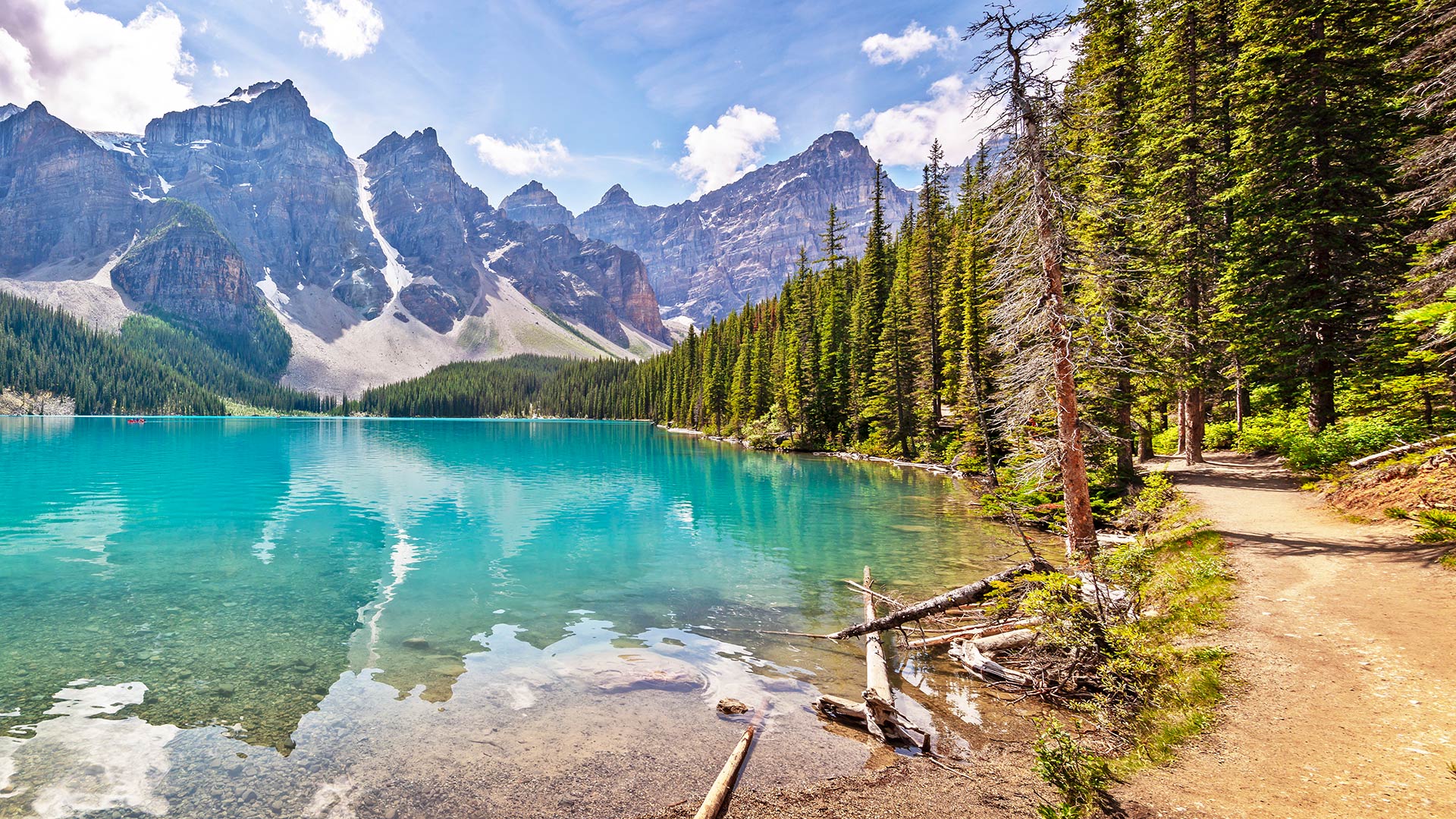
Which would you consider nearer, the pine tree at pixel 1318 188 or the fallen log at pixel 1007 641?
the fallen log at pixel 1007 641

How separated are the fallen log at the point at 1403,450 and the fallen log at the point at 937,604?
33.4 ft

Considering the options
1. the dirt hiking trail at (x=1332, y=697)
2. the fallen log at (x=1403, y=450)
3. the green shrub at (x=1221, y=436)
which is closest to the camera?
the dirt hiking trail at (x=1332, y=697)

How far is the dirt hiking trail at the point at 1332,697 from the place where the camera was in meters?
5.48

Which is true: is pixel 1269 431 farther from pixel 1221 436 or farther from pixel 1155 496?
pixel 1155 496

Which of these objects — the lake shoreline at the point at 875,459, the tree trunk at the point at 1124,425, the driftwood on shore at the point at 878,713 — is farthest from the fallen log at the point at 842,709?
the lake shoreline at the point at 875,459

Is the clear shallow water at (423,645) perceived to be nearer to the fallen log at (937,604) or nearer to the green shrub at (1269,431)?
the fallen log at (937,604)

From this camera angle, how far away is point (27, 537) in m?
23.1

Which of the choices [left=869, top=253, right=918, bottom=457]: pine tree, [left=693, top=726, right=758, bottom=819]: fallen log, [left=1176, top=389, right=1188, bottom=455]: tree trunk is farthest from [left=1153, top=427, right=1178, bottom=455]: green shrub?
[left=693, top=726, right=758, bottom=819]: fallen log

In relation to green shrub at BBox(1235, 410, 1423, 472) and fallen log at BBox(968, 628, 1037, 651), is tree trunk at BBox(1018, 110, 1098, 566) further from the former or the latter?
green shrub at BBox(1235, 410, 1423, 472)

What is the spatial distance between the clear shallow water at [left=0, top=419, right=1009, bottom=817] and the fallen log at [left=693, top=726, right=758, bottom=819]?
1.48 feet

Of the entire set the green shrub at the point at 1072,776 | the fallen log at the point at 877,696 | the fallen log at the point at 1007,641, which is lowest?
the fallen log at the point at 877,696

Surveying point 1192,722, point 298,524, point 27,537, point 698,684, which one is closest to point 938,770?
point 1192,722

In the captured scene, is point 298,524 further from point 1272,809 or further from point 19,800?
point 1272,809

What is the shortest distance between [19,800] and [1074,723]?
1354 cm
